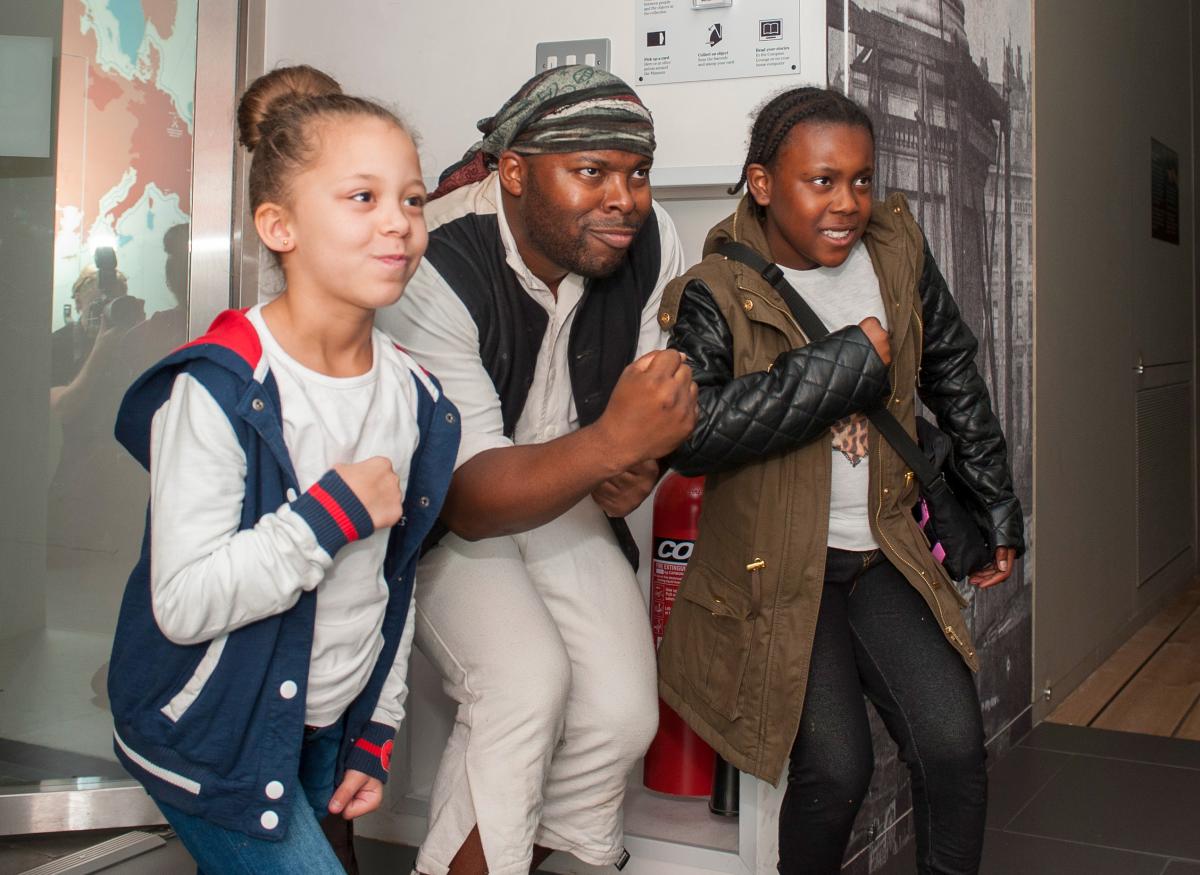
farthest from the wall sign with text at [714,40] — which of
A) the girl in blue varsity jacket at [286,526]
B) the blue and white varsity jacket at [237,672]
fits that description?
the blue and white varsity jacket at [237,672]

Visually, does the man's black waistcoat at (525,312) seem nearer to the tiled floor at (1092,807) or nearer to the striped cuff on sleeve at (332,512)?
the striped cuff on sleeve at (332,512)

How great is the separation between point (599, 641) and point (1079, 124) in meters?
2.99

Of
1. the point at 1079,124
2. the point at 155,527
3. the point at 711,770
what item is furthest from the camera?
the point at 1079,124

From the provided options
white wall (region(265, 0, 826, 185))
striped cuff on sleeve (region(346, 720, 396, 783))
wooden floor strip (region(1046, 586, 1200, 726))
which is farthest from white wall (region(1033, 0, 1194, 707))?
striped cuff on sleeve (region(346, 720, 396, 783))

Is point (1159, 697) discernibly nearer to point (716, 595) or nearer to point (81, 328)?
point (716, 595)

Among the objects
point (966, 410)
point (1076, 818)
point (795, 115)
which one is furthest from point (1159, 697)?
A: point (795, 115)

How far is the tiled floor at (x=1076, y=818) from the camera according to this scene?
2.63 meters

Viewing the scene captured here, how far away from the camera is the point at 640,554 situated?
2568mm

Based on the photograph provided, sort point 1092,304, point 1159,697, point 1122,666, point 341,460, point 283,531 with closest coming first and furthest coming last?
point 283,531, point 341,460, point 1159,697, point 1092,304, point 1122,666

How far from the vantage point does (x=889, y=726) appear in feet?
6.57

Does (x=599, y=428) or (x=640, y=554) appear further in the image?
(x=640, y=554)

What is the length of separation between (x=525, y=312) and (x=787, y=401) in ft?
1.69

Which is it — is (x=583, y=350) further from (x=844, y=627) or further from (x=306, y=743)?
(x=306, y=743)

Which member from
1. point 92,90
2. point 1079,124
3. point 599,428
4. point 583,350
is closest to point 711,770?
point 583,350
